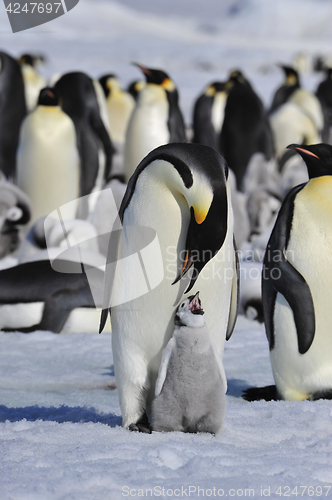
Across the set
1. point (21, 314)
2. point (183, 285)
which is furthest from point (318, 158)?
point (21, 314)

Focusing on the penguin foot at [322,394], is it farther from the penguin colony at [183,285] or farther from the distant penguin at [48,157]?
the distant penguin at [48,157]

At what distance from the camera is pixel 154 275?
2420 mm

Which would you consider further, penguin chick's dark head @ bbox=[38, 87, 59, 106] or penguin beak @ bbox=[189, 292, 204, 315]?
penguin chick's dark head @ bbox=[38, 87, 59, 106]

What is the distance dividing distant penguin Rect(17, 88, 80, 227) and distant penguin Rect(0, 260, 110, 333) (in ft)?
9.47

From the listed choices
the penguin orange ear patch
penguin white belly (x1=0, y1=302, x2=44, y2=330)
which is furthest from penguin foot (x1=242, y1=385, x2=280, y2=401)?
the penguin orange ear patch

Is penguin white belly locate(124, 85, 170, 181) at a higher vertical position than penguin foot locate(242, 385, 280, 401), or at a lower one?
higher

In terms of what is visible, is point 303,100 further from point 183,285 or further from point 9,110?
point 183,285

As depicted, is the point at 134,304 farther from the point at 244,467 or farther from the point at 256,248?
the point at 256,248

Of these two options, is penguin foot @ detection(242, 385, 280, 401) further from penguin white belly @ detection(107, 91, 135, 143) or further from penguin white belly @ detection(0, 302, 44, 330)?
penguin white belly @ detection(107, 91, 135, 143)

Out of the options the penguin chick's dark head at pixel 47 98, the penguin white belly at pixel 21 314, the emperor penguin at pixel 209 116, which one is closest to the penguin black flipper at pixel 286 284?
the penguin white belly at pixel 21 314

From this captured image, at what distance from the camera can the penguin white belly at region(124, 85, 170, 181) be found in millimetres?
9508

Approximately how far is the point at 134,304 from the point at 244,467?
0.72 metres

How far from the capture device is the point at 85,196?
8.36 m

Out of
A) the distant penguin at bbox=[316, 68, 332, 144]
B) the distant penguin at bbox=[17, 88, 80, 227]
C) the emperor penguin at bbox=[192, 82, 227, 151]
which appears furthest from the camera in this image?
the distant penguin at bbox=[316, 68, 332, 144]
